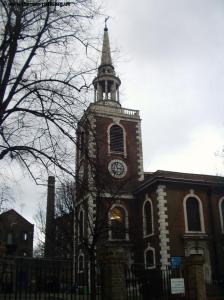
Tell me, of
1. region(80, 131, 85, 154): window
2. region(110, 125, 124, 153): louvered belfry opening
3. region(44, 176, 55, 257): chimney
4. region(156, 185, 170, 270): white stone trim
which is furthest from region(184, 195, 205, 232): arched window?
region(80, 131, 85, 154): window

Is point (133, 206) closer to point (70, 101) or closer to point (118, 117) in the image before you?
point (118, 117)

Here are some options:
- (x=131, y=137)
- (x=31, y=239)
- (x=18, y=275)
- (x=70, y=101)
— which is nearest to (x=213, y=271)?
(x=131, y=137)

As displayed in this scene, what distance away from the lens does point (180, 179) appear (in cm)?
2923

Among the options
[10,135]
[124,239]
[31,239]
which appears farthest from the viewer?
[31,239]

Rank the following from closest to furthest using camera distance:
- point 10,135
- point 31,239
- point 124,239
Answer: point 10,135 → point 124,239 → point 31,239

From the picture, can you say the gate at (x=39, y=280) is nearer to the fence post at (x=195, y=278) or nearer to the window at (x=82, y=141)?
the fence post at (x=195, y=278)

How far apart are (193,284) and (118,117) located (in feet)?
Result: 76.4

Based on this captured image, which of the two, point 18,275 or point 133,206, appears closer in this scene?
point 18,275

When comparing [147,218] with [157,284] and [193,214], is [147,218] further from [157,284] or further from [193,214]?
[157,284]

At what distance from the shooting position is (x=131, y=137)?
3562cm

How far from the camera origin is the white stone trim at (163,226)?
27062 mm

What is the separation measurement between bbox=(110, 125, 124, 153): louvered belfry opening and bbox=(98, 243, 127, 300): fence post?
73.3ft

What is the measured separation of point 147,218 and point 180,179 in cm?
424

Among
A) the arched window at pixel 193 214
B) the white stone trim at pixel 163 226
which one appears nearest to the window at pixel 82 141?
the white stone trim at pixel 163 226
